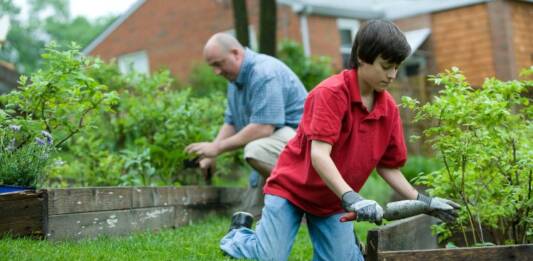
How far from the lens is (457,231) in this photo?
4906 mm

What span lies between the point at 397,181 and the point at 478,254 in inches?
32.0

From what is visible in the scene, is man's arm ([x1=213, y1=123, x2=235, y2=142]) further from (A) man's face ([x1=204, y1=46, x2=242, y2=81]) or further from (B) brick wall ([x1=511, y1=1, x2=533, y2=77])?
(B) brick wall ([x1=511, y1=1, x2=533, y2=77])

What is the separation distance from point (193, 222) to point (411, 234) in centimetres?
229

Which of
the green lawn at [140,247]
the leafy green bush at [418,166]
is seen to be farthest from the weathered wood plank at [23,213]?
the leafy green bush at [418,166]

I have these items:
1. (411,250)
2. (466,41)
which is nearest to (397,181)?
(411,250)

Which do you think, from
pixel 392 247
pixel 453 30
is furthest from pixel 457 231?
pixel 453 30

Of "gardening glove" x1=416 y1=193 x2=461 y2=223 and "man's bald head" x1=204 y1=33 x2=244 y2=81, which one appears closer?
"gardening glove" x1=416 y1=193 x2=461 y2=223

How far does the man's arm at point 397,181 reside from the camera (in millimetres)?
4258

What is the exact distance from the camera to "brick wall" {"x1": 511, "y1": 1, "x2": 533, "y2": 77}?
20.5 metres

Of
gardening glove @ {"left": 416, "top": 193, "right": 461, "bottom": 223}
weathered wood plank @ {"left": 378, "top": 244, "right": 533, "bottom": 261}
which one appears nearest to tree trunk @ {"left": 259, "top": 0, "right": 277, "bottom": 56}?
gardening glove @ {"left": 416, "top": 193, "right": 461, "bottom": 223}

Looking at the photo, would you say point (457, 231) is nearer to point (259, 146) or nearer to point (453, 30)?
point (259, 146)

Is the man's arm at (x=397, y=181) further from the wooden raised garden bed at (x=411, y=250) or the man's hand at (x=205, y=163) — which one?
the man's hand at (x=205, y=163)

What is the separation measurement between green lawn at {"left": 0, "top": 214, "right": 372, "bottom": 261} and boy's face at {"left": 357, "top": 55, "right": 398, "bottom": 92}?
54.9 inches

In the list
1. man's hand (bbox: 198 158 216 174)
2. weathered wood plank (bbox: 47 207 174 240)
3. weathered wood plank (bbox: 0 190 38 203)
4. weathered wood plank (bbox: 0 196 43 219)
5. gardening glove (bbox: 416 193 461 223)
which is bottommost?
weathered wood plank (bbox: 47 207 174 240)
